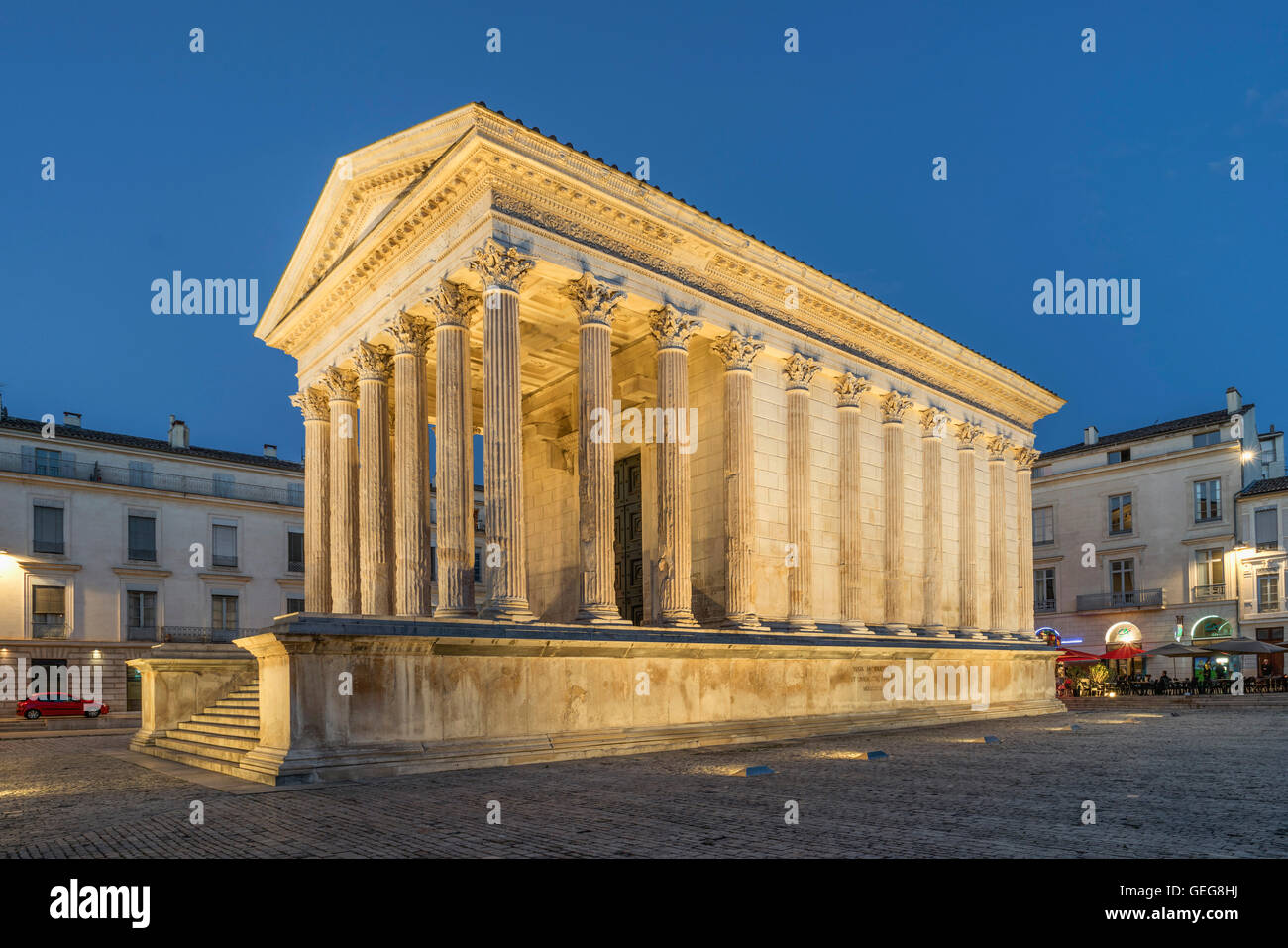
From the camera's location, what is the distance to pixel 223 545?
45.1 m

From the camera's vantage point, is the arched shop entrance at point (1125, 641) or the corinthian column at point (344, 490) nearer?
the corinthian column at point (344, 490)

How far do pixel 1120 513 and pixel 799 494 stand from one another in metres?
37.9

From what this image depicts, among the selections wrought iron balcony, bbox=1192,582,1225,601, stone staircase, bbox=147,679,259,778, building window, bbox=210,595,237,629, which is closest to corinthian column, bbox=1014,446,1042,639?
wrought iron balcony, bbox=1192,582,1225,601

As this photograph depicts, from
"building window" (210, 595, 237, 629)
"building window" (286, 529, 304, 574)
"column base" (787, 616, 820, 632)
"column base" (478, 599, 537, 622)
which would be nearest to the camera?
"column base" (478, 599, 537, 622)

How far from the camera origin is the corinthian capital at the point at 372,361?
2181cm

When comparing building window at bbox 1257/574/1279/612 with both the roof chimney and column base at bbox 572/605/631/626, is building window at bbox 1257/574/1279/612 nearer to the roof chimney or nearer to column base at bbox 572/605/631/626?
column base at bbox 572/605/631/626

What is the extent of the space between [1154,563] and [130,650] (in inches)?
1972

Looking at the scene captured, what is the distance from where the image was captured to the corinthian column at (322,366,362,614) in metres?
22.8

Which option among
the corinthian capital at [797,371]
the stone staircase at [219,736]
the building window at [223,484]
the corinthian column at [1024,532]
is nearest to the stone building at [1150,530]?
the corinthian column at [1024,532]

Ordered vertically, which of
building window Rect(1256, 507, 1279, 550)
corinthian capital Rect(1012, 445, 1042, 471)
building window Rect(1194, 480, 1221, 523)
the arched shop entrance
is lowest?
the arched shop entrance

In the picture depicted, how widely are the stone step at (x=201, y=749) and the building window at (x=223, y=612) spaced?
26.7m

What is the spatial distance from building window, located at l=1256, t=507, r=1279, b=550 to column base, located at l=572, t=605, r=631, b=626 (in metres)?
41.9

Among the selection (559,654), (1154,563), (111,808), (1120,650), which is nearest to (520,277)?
(559,654)

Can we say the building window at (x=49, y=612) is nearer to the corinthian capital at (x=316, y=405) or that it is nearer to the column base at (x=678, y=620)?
the corinthian capital at (x=316, y=405)
